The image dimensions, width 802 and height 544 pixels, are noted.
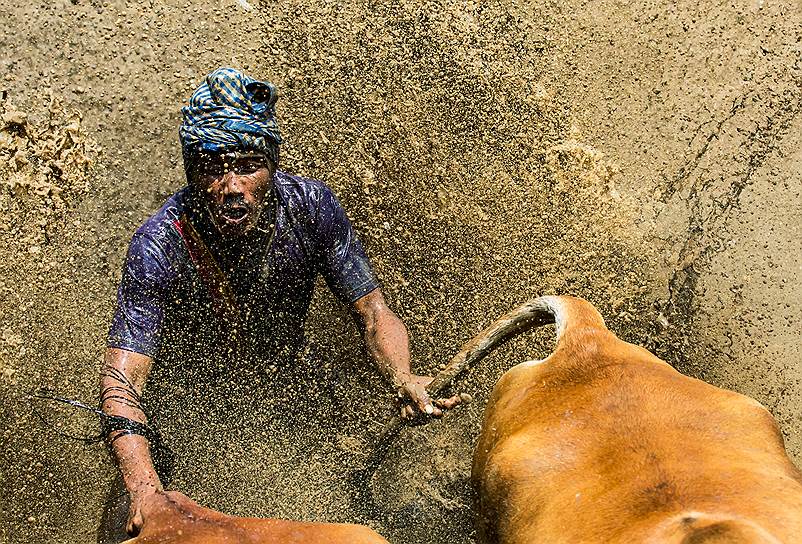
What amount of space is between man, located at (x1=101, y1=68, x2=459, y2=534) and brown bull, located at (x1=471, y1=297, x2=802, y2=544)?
0.45 m

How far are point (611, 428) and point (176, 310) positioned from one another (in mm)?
2069

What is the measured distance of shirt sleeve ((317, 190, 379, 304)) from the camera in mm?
4332

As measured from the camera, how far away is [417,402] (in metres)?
4.07

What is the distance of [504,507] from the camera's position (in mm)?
3422

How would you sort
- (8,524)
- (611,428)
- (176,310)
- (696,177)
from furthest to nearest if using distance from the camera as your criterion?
(696,177) < (8,524) < (176,310) < (611,428)

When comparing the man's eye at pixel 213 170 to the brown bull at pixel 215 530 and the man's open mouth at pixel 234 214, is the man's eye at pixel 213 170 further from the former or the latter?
the brown bull at pixel 215 530

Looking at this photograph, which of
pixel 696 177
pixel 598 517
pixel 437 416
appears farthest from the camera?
pixel 696 177

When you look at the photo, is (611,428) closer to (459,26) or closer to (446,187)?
(446,187)

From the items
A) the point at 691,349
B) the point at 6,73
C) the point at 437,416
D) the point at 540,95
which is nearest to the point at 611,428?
the point at 437,416

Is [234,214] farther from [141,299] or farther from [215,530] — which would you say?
[215,530]

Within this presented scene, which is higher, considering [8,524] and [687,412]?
[687,412]

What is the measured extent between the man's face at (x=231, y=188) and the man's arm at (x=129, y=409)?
696 mm

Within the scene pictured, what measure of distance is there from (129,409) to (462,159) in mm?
2603

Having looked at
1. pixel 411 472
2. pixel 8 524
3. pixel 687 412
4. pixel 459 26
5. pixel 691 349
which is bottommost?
pixel 8 524
